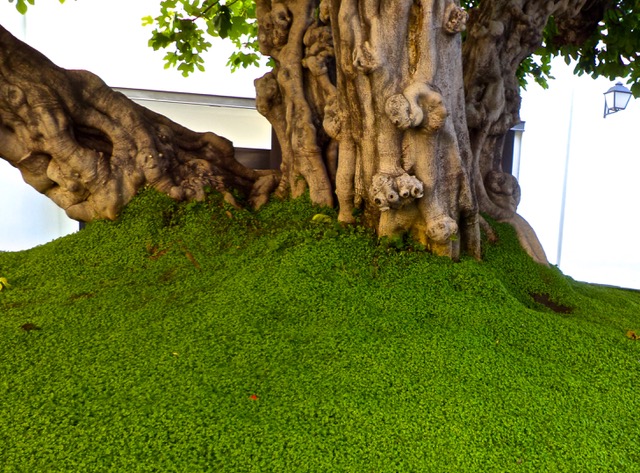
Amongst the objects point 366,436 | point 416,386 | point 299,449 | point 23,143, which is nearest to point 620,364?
point 416,386

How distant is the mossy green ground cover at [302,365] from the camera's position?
1.48 m

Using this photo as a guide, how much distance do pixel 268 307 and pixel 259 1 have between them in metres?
2.14

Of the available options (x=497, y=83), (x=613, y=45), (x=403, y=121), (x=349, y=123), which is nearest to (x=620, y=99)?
(x=613, y=45)

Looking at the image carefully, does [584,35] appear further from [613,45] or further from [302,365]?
[302,365]

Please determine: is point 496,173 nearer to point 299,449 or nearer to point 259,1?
point 259,1

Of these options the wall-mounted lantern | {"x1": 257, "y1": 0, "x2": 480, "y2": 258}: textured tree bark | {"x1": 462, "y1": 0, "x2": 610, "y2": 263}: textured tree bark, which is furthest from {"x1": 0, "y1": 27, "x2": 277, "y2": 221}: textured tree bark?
the wall-mounted lantern

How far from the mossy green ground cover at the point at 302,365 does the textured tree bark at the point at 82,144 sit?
0.51m

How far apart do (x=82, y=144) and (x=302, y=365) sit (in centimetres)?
223

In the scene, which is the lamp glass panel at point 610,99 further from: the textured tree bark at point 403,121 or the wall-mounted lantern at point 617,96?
the textured tree bark at point 403,121

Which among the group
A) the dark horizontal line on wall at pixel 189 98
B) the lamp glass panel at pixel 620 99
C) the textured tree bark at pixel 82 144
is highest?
the dark horizontal line on wall at pixel 189 98

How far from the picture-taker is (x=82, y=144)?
3.17m

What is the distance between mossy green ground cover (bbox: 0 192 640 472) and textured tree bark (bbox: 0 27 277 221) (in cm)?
51

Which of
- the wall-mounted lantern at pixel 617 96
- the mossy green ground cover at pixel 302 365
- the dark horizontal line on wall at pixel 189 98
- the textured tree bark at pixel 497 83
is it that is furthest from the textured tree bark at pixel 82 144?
the wall-mounted lantern at pixel 617 96

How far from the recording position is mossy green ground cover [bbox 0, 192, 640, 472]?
4.85 feet
